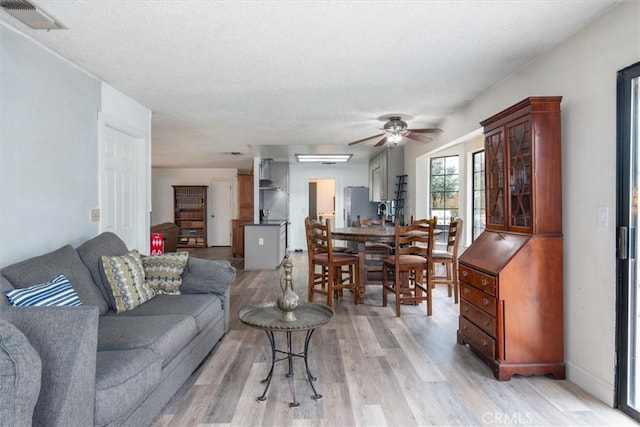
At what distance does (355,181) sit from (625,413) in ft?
25.0

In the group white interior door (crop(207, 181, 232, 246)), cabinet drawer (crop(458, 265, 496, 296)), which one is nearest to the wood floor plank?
cabinet drawer (crop(458, 265, 496, 296))

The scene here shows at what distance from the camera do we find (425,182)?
6.03 metres

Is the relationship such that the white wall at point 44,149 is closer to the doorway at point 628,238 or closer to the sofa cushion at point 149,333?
the sofa cushion at point 149,333

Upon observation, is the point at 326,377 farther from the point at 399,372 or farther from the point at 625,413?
the point at 625,413

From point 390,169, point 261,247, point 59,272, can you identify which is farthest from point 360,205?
point 59,272

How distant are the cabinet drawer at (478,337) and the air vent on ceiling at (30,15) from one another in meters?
3.48

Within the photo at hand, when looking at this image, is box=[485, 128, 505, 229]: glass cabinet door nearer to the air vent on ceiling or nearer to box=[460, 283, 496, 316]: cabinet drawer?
box=[460, 283, 496, 316]: cabinet drawer

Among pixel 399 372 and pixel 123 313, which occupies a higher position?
pixel 123 313

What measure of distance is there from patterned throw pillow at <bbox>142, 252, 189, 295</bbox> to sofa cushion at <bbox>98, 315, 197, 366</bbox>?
0.61m

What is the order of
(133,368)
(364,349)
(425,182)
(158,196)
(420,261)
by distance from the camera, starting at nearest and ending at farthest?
1. (133,368)
2. (364,349)
3. (420,261)
4. (425,182)
5. (158,196)

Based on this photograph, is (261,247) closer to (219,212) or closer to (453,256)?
(453,256)

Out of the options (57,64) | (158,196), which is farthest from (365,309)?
(158,196)

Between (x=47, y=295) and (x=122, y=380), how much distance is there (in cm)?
80

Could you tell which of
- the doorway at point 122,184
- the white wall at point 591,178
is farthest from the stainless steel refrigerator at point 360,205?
the white wall at point 591,178
